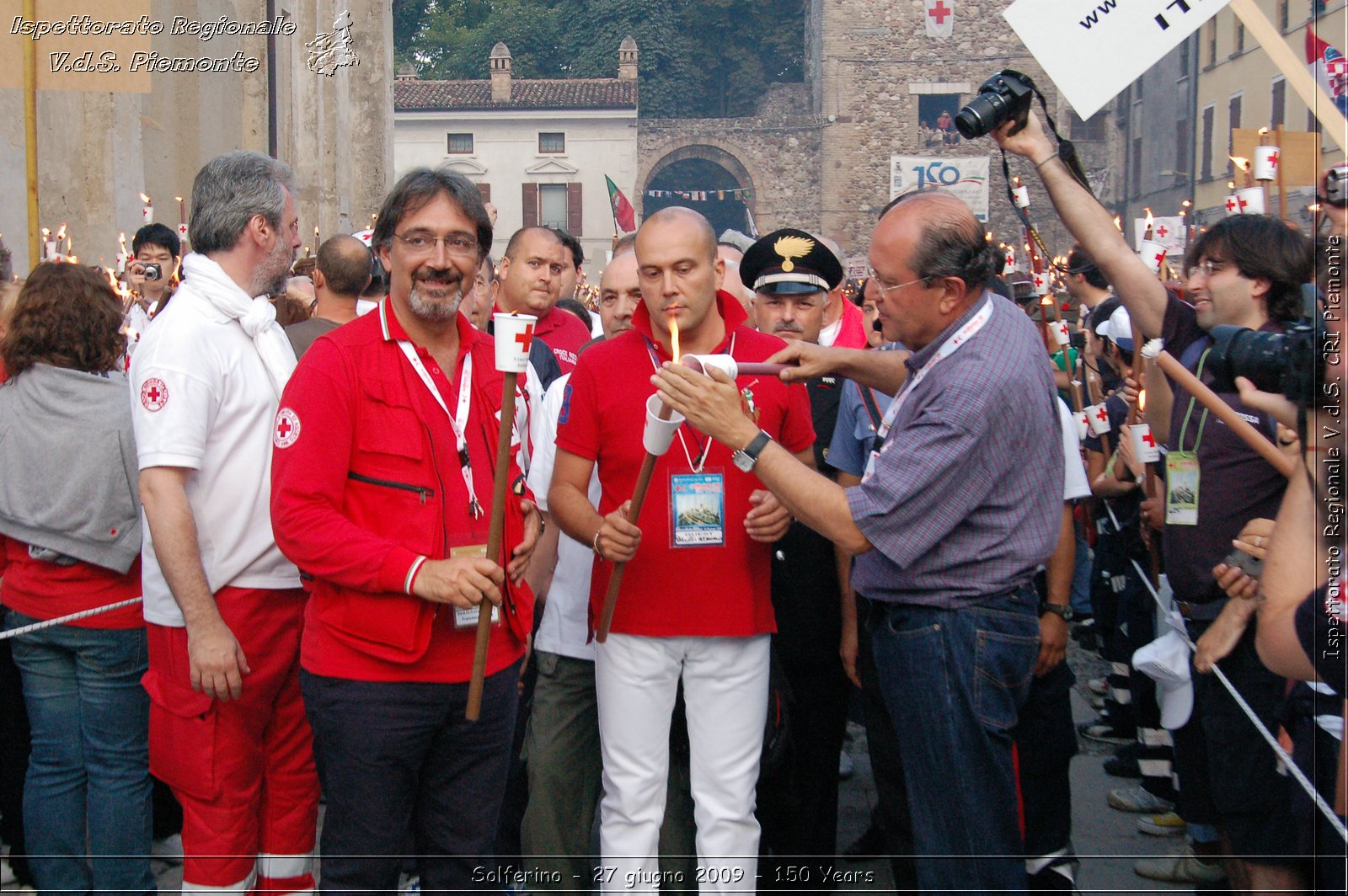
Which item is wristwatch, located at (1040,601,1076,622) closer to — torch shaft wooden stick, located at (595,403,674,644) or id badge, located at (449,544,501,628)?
torch shaft wooden stick, located at (595,403,674,644)

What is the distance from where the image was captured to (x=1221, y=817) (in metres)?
3.96

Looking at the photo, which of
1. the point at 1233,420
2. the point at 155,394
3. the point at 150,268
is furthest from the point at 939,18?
the point at 155,394

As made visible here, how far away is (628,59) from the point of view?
54.8 meters

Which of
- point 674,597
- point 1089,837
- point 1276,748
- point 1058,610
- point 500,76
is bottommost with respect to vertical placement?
point 1089,837

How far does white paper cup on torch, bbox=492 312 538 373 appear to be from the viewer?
304 cm

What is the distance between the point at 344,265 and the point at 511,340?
286 centimetres

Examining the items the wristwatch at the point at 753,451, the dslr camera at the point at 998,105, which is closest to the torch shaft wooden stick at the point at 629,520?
the wristwatch at the point at 753,451

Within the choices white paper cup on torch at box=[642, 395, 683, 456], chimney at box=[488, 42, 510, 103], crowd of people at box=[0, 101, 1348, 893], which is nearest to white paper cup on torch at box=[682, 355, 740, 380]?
crowd of people at box=[0, 101, 1348, 893]

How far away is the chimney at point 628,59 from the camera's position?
54.6 meters

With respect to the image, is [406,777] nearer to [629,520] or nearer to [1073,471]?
[629,520]

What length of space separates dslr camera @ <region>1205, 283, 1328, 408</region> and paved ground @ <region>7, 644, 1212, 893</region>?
8.64 feet

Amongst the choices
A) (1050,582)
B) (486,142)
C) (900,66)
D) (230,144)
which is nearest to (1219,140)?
(900,66)

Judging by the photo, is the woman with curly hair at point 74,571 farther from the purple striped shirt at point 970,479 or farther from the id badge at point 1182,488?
the id badge at point 1182,488

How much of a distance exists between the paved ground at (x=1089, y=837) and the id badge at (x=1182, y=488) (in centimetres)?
152
